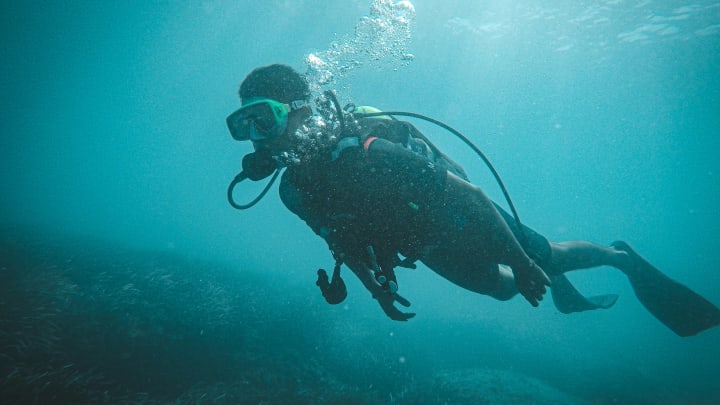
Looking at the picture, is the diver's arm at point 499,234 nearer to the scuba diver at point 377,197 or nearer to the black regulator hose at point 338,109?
the scuba diver at point 377,197

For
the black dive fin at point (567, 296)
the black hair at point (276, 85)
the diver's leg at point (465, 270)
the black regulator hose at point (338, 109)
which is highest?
the black hair at point (276, 85)

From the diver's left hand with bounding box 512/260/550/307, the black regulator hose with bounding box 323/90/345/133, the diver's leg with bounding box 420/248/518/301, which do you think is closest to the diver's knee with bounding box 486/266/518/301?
the diver's leg with bounding box 420/248/518/301

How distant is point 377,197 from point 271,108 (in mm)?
1289

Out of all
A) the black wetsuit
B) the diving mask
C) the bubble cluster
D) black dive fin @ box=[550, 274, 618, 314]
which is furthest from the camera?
the bubble cluster

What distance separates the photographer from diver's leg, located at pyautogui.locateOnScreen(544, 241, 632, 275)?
10.5 feet

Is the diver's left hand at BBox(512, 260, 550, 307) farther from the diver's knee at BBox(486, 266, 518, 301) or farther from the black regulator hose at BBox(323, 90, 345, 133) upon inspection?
the black regulator hose at BBox(323, 90, 345, 133)

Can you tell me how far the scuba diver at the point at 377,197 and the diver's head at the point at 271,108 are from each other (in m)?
0.01

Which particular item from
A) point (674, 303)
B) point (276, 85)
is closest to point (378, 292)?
point (276, 85)

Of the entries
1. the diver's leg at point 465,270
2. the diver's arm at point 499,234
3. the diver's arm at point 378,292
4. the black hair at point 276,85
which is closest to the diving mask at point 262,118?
the black hair at point 276,85

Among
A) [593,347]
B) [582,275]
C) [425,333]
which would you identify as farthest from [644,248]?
[425,333]

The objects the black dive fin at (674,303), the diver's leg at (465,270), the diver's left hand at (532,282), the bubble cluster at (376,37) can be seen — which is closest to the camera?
the diver's left hand at (532,282)

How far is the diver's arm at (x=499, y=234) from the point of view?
2.15 meters

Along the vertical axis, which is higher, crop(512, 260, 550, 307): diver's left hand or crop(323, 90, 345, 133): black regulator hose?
crop(323, 90, 345, 133): black regulator hose

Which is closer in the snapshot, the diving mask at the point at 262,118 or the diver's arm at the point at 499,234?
the diver's arm at the point at 499,234
